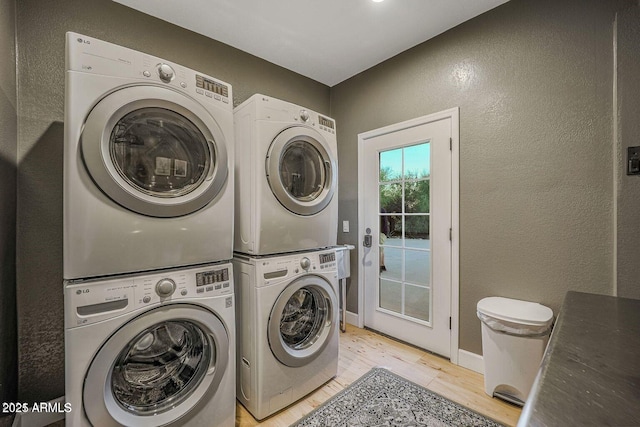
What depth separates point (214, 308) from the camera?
4.20 feet

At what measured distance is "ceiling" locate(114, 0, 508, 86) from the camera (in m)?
1.80

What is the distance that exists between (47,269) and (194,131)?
4.06 feet

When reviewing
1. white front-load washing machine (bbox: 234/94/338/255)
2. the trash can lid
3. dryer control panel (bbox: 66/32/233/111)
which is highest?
Result: dryer control panel (bbox: 66/32/233/111)

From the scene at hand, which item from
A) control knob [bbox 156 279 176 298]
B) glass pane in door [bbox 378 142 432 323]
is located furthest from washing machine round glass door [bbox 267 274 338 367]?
glass pane in door [bbox 378 142 432 323]

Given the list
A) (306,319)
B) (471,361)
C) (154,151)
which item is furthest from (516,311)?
(154,151)

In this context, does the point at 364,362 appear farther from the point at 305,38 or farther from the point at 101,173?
the point at 305,38

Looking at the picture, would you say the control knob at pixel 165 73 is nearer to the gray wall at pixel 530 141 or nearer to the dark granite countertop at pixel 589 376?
the dark granite countertop at pixel 589 376

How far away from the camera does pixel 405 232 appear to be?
241 centimetres

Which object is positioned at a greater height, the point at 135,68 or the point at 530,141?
the point at 135,68

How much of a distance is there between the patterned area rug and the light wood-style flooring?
72mm

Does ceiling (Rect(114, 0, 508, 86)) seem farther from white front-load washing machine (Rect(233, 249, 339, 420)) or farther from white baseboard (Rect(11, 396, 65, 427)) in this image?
white baseboard (Rect(11, 396, 65, 427))

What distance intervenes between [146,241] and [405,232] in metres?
1.97

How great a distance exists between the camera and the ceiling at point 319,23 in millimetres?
1800

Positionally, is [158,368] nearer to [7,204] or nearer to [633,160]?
[7,204]
